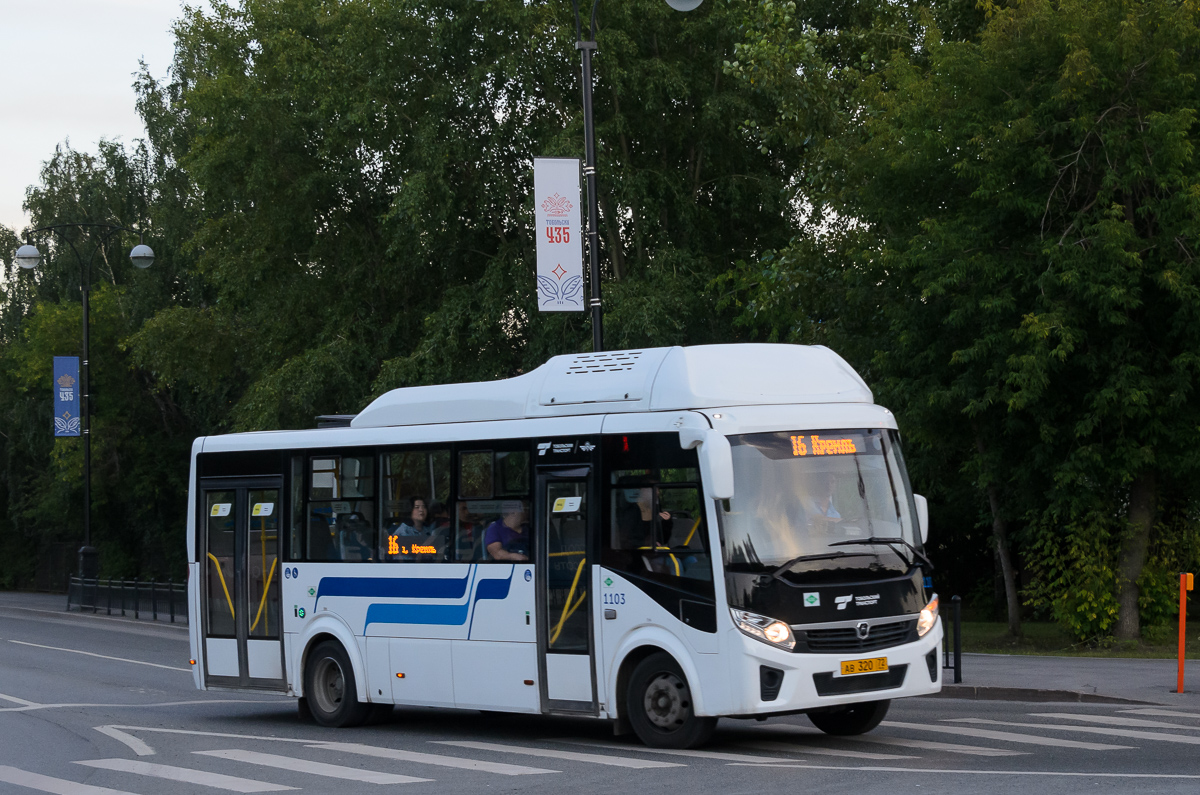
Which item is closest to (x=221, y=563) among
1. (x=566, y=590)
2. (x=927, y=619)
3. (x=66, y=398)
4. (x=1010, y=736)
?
(x=566, y=590)

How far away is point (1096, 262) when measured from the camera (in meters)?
19.4

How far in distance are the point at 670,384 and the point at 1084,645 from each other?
12.1 meters

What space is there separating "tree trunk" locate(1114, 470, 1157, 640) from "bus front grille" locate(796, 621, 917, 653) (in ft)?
35.9

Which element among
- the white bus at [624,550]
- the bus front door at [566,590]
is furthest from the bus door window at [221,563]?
the bus front door at [566,590]

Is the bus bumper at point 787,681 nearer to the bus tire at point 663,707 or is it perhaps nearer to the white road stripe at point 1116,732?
the bus tire at point 663,707

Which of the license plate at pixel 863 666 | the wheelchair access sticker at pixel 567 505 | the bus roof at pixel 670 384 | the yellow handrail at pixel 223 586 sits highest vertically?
the bus roof at pixel 670 384

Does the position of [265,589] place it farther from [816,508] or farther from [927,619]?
[927,619]

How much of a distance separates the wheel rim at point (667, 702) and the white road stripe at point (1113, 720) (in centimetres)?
415

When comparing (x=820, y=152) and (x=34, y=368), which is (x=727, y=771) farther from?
(x=34, y=368)

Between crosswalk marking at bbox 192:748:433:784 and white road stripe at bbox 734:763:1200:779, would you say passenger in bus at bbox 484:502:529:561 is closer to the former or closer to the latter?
crosswalk marking at bbox 192:748:433:784

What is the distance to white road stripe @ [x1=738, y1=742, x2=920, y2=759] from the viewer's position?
11.4m

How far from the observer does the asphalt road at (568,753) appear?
1027 centimetres

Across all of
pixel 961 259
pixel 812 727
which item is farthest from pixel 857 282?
pixel 812 727

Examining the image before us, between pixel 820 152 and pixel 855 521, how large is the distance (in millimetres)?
14460
